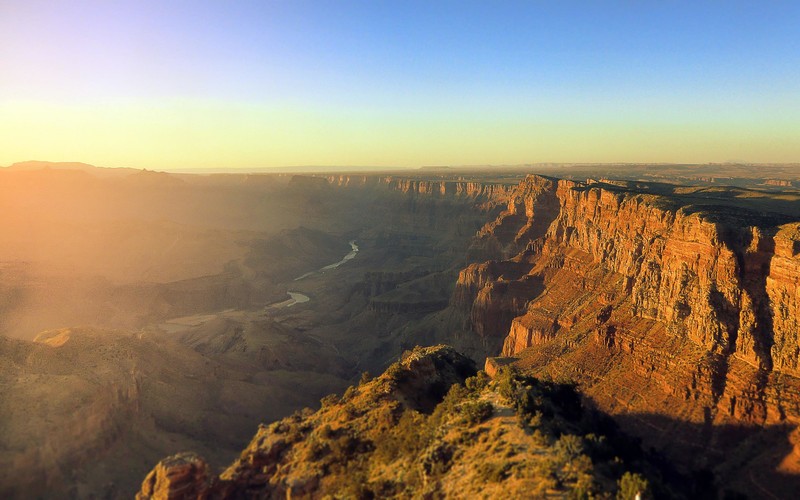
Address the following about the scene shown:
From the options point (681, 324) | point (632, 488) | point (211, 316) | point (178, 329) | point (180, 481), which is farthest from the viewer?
point (211, 316)

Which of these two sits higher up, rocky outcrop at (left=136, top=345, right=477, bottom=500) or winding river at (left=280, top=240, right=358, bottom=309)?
rocky outcrop at (left=136, top=345, right=477, bottom=500)

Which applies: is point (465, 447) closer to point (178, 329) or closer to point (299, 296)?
point (178, 329)

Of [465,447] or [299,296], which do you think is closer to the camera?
[465,447]

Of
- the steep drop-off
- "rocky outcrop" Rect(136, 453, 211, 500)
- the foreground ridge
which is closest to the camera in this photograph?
the foreground ridge

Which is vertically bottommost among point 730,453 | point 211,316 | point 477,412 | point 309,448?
point 211,316

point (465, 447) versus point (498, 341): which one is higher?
point (465, 447)

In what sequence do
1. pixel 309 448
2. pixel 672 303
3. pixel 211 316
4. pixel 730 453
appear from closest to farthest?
1. pixel 309 448
2. pixel 730 453
3. pixel 672 303
4. pixel 211 316

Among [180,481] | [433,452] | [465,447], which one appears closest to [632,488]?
[465,447]

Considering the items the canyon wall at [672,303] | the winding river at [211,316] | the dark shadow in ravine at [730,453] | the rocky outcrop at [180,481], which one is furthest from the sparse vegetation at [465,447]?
the winding river at [211,316]

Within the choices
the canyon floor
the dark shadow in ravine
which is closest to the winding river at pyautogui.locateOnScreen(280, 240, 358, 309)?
the canyon floor

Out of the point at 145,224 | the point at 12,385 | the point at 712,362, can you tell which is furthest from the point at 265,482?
the point at 145,224

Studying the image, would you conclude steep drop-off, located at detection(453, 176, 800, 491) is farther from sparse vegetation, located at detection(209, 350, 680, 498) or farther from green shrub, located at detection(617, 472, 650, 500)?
green shrub, located at detection(617, 472, 650, 500)
